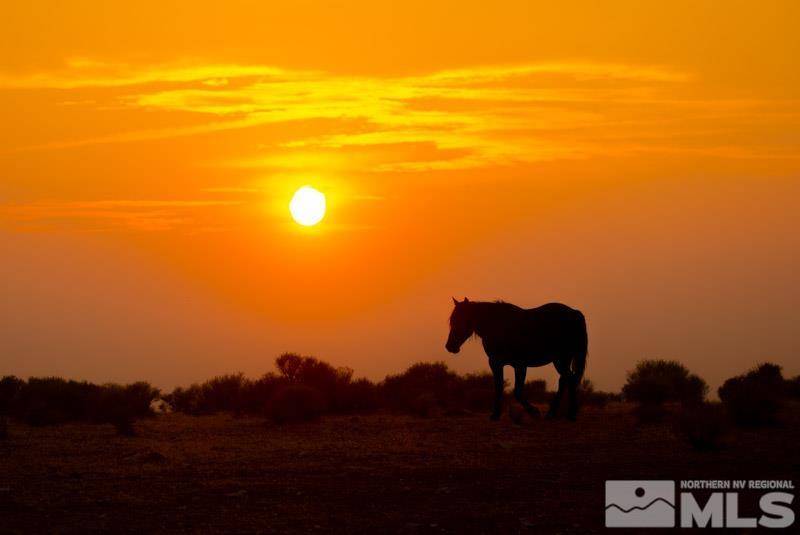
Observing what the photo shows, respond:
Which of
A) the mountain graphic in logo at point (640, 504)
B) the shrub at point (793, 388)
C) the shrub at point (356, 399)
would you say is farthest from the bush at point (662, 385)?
the mountain graphic in logo at point (640, 504)

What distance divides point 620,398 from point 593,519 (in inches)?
939

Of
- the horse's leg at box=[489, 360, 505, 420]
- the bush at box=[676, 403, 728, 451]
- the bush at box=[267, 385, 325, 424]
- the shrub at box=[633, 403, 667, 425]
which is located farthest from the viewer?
the bush at box=[267, 385, 325, 424]

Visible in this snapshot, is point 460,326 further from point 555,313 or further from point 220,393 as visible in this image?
point 220,393

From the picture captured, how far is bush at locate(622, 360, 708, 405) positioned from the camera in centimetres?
3203

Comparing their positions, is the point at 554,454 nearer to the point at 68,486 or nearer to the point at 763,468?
the point at 763,468

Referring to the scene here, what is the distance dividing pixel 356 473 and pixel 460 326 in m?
9.19

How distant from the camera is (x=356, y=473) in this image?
18.3 m

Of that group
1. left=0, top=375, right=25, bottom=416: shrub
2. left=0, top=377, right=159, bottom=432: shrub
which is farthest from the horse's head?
left=0, top=375, right=25, bottom=416: shrub

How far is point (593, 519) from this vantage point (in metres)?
14.0

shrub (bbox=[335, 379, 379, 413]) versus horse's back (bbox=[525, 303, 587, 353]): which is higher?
horse's back (bbox=[525, 303, 587, 353])

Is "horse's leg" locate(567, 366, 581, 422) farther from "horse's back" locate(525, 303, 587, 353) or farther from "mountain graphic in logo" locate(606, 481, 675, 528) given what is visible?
"mountain graphic in logo" locate(606, 481, 675, 528)

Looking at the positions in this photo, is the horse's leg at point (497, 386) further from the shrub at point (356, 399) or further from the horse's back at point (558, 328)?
the shrub at point (356, 399)

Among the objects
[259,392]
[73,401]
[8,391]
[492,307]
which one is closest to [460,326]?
[492,307]

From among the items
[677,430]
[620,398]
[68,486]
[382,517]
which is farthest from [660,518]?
[620,398]
